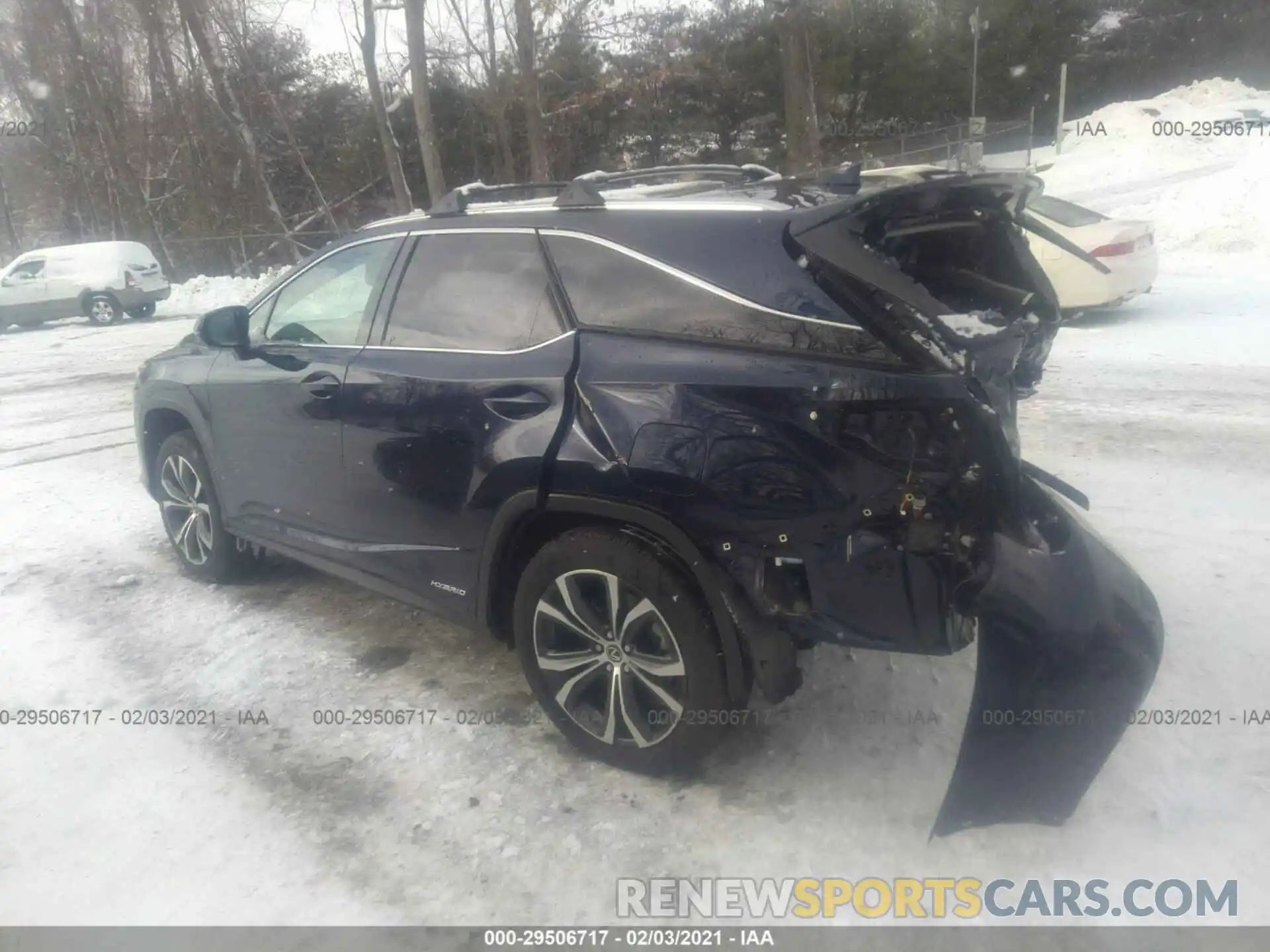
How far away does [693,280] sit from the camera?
2.96 metres

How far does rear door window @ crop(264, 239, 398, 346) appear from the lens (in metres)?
3.95

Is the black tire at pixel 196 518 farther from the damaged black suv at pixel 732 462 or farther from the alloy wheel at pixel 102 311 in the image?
the alloy wheel at pixel 102 311

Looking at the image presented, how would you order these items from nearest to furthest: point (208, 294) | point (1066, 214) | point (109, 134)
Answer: point (1066, 214)
point (208, 294)
point (109, 134)

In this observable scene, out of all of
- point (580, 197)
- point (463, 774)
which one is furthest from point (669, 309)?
point (463, 774)

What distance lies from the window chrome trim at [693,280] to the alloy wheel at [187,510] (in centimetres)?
263

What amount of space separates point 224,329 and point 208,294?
19.5m

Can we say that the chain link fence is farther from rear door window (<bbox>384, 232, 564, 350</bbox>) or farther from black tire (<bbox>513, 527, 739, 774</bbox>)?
black tire (<bbox>513, 527, 739, 774</bbox>)

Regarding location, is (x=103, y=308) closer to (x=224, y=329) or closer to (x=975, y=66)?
(x=224, y=329)

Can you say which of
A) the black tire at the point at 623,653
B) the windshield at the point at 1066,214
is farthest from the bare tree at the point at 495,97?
the black tire at the point at 623,653

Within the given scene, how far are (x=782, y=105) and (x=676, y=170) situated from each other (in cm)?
2844

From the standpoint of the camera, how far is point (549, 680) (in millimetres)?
3320

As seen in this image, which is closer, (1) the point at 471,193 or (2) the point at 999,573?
(2) the point at 999,573

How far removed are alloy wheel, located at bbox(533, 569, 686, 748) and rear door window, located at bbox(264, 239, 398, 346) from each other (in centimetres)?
151

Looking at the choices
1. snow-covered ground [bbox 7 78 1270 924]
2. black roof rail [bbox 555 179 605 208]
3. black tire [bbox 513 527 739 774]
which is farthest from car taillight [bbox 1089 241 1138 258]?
black tire [bbox 513 527 739 774]
